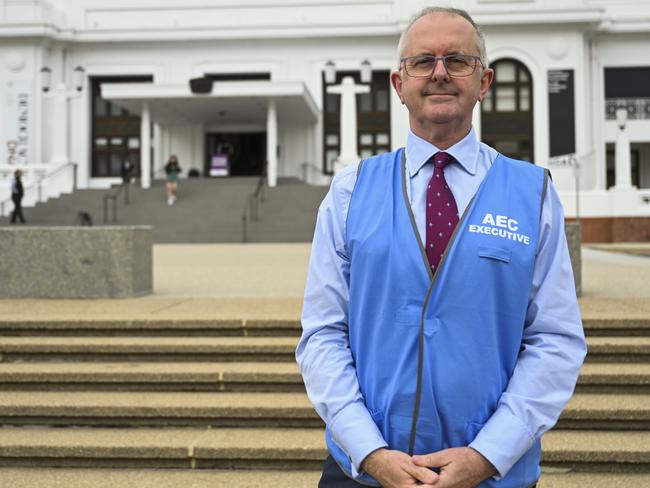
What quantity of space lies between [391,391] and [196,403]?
314cm

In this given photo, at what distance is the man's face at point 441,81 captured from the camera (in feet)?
6.38

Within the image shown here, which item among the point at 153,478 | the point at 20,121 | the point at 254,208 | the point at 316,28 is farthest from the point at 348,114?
the point at 153,478

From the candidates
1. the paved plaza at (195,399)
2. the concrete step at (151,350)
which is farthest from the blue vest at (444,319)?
the concrete step at (151,350)

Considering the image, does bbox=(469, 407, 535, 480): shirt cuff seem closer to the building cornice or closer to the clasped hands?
the clasped hands

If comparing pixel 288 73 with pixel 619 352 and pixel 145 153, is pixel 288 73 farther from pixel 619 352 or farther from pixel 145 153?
pixel 619 352

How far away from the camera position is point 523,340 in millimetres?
1975

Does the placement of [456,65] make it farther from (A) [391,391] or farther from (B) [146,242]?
(B) [146,242]

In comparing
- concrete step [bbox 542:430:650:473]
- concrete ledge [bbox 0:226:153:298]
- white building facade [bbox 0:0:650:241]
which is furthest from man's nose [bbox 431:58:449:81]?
white building facade [bbox 0:0:650:241]

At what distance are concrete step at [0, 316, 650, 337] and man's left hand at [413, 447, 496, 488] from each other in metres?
4.05

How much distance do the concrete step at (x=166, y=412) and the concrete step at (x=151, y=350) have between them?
2.00 ft

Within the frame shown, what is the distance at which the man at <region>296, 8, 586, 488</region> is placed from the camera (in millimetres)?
1814

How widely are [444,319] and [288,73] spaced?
35559mm

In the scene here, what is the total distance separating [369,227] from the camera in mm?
1919

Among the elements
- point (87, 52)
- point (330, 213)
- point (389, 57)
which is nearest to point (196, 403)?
point (330, 213)
